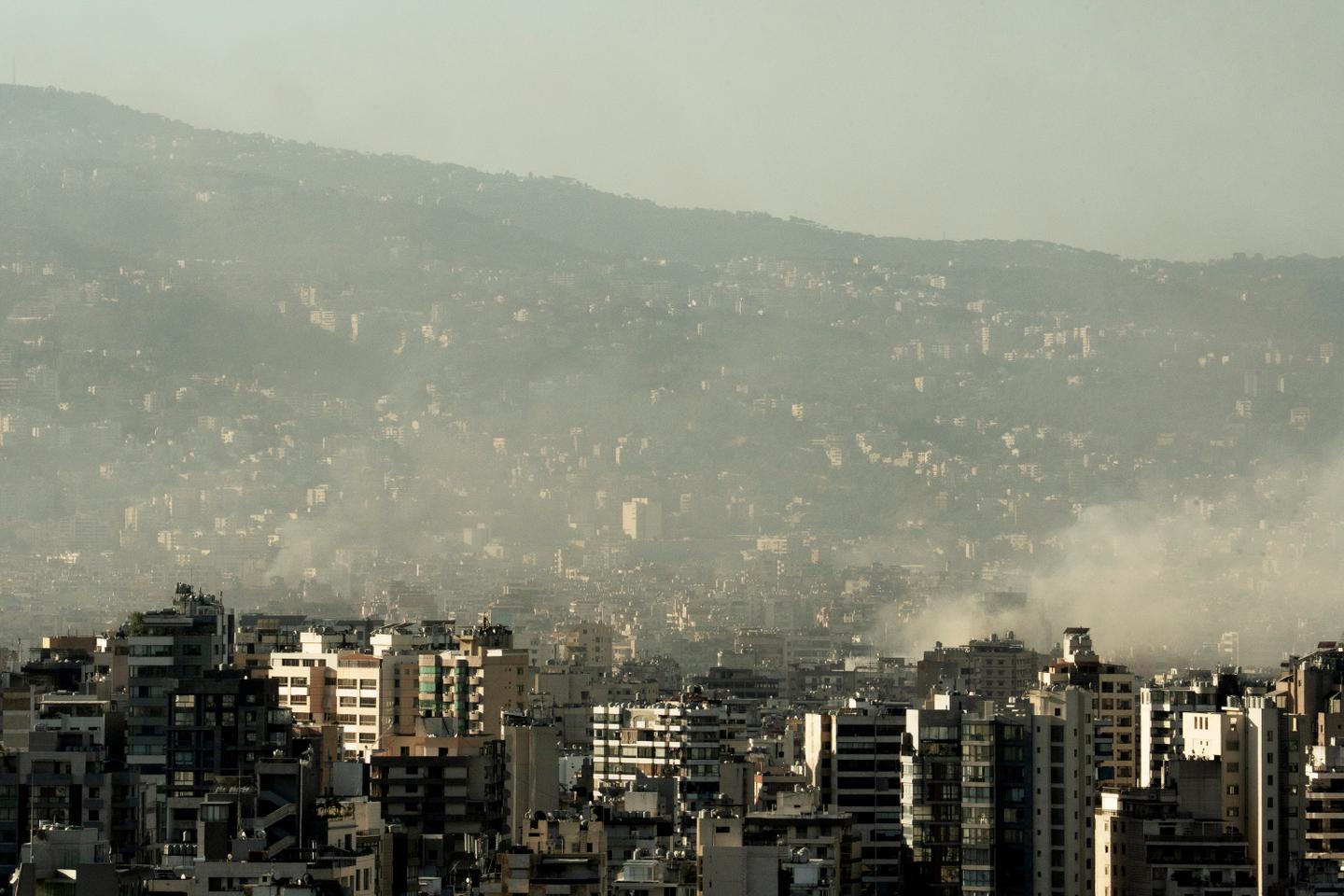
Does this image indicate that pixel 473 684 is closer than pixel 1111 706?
No

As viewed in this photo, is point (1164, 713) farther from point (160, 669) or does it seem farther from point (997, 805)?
point (160, 669)

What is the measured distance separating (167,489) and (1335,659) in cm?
6864

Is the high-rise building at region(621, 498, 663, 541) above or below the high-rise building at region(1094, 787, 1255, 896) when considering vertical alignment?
above

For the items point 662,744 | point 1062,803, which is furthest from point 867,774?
point 662,744

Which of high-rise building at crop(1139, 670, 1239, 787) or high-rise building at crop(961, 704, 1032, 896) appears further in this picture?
high-rise building at crop(1139, 670, 1239, 787)

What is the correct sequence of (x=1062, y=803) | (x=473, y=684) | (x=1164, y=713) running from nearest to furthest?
(x=1062, y=803) → (x=1164, y=713) → (x=473, y=684)

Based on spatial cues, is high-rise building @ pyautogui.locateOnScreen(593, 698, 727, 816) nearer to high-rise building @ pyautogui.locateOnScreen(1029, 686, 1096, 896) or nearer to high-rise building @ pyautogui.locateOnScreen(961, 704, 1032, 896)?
high-rise building @ pyautogui.locateOnScreen(961, 704, 1032, 896)

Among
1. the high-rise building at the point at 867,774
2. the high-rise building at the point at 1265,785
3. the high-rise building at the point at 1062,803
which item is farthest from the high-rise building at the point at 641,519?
the high-rise building at the point at 1062,803

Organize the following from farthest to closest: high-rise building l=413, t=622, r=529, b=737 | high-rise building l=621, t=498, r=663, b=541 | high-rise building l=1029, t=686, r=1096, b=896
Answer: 1. high-rise building l=621, t=498, r=663, b=541
2. high-rise building l=413, t=622, r=529, b=737
3. high-rise building l=1029, t=686, r=1096, b=896

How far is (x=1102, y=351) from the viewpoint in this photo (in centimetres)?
12938

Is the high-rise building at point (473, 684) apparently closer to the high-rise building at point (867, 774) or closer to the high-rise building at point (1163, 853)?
the high-rise building at point (867, 774)

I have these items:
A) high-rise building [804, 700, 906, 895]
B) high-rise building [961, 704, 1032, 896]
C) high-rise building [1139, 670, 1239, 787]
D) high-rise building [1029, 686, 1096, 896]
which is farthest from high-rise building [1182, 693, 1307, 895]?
high-rise building [1139, 670, 1239, 787]

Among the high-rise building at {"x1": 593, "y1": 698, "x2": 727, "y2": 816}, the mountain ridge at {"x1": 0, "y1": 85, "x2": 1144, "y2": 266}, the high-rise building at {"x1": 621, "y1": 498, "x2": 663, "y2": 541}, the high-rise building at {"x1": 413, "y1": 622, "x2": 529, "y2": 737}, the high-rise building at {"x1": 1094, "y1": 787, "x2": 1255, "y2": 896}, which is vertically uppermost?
the mountain ridge at {"x1": 0, "y1": 85, "x2": 1144, "y2": 266}

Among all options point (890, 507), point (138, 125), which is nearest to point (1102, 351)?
point (890, 507)
